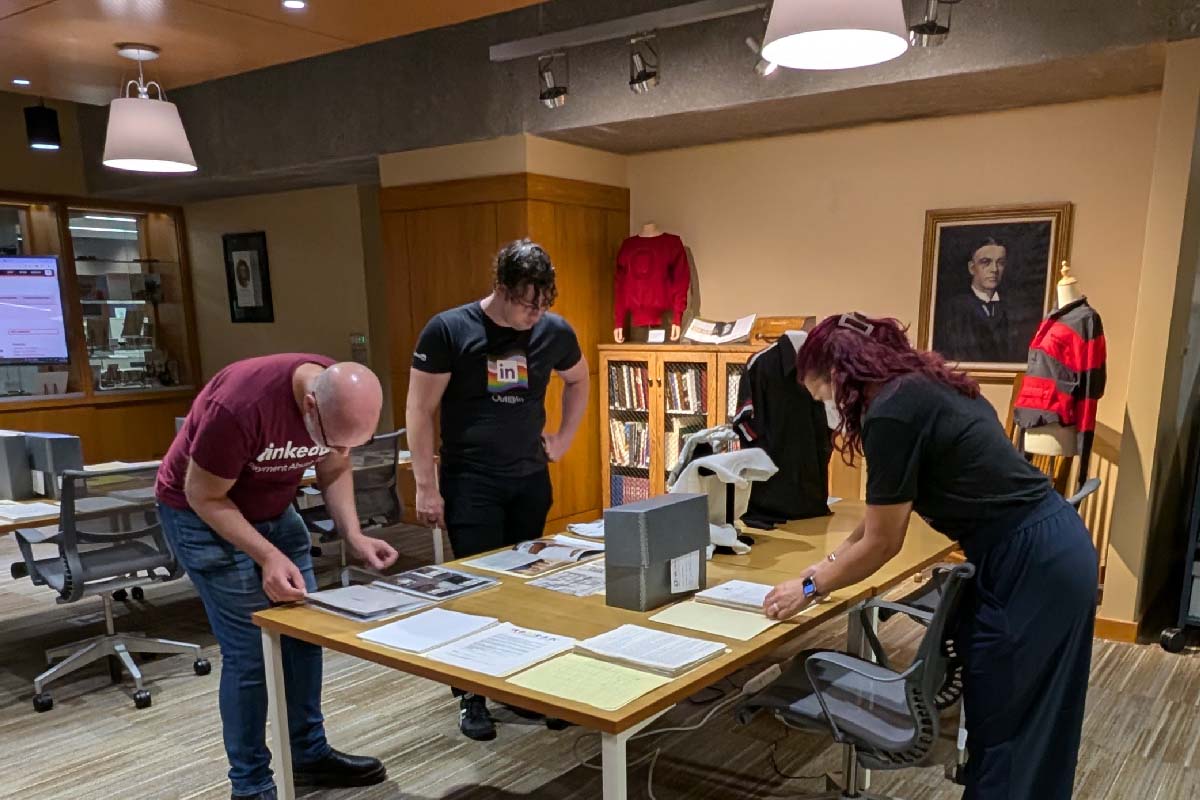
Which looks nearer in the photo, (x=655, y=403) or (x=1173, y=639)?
(x=1173, y=639)

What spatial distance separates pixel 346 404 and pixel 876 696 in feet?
4.59

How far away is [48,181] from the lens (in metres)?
6.50

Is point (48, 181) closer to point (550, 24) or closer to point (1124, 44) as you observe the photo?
point (550, 24)

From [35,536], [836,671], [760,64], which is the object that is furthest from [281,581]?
[760,64]

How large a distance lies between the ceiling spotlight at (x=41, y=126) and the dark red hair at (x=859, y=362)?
6.08 m

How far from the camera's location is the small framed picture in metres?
6.88

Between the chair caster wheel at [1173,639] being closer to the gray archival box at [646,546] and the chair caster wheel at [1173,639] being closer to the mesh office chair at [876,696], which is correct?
the mesh office chair at [876,696]

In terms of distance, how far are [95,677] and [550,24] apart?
12.2 ft

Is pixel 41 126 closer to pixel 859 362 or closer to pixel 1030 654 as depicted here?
pixel 859 362

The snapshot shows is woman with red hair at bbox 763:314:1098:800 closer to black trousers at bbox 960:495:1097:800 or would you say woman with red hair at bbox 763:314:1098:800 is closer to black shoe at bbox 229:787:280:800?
black trousers at bbox 960:495:1097:800

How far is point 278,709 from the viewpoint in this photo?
77.5 inches

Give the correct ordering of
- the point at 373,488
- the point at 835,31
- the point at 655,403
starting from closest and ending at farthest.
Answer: the point at 835,31 → the point at 373,488 → the point at 655,403

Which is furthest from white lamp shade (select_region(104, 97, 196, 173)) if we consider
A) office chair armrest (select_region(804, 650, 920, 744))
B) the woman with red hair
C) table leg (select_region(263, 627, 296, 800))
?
office chair armrest (select_region(804, 650, 920, 744))

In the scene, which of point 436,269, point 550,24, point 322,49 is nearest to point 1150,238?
point 550,24
